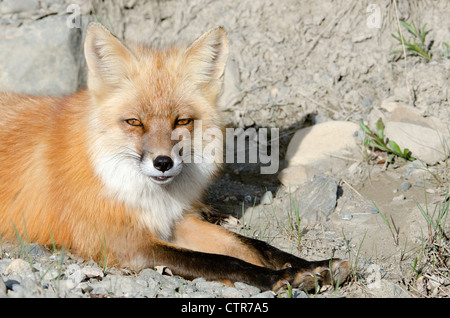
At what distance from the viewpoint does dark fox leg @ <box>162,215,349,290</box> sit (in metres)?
2.86

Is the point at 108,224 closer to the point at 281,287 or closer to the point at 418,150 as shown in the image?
the point at 281,287

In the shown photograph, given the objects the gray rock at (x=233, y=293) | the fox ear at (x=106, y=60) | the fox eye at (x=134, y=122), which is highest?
the fox ear at (x=106, y=60)

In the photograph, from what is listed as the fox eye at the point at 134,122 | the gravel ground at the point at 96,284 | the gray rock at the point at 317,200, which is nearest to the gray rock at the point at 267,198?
the gray rock at the point at 317,200

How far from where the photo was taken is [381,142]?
4578mm

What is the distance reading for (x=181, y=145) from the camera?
309 cm

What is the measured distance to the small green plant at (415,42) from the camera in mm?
5109

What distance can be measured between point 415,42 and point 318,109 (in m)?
1.19

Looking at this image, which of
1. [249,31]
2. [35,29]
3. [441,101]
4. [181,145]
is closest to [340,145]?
[441,101]

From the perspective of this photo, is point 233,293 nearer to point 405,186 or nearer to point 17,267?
point 17,267

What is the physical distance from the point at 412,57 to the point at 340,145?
1.34 m

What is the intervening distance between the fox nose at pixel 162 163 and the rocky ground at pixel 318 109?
2.09 ft

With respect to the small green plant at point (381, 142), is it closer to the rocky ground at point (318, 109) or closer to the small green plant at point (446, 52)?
the rocky ground at point (318, 109)

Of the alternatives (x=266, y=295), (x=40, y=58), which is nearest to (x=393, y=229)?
(x=266, y=295)

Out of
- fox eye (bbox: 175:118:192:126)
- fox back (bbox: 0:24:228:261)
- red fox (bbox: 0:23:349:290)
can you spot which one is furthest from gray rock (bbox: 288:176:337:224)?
fox eye (bbox: 175:118:192:126)
